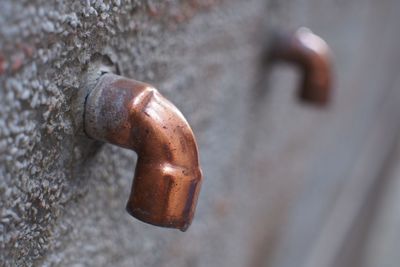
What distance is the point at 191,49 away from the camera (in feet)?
2.02

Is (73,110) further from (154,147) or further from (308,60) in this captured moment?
(308,60)

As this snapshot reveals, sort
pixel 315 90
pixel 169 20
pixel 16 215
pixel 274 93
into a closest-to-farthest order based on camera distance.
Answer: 1. pixel 16 215
2. pixel 169 20
3. pixel 315 90
4. pixel 274 93

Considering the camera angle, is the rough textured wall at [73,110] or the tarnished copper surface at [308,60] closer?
the rough textured wall at [73,110]

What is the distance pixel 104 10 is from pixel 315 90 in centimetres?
48

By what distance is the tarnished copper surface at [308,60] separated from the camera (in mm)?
817

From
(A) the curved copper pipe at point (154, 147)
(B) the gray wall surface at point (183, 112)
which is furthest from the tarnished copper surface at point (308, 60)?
(A) the curved copper pipe at point (154, 147)

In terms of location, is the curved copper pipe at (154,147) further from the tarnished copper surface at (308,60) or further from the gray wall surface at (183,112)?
the tarnished copper surface at (308,60)

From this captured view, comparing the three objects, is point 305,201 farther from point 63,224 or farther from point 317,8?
point 63,224

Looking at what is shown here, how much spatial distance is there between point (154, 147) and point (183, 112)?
25cm

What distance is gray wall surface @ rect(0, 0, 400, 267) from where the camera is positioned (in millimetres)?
340

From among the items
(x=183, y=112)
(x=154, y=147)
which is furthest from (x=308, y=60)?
(x=154, y=147)

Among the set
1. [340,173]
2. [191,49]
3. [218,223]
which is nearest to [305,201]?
[340,173]

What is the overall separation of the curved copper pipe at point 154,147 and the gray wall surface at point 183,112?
3 centimetres

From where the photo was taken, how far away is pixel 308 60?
826mm
